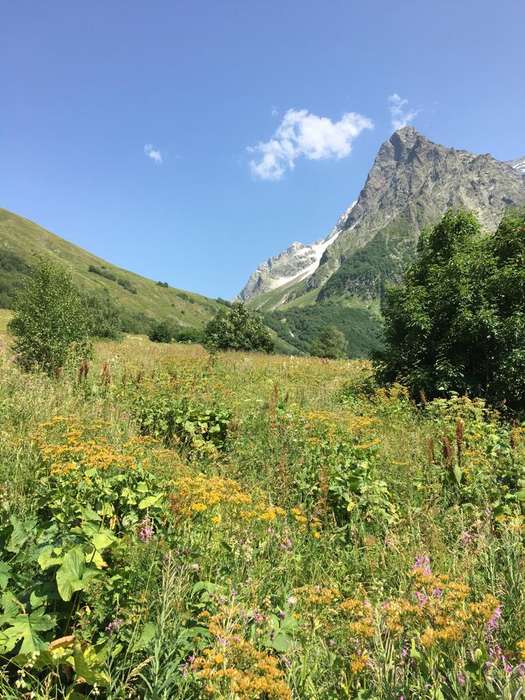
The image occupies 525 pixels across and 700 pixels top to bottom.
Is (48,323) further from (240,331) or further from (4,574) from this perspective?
(240,331)

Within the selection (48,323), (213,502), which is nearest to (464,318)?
(213,502)

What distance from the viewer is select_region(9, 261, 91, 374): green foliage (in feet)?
39.1

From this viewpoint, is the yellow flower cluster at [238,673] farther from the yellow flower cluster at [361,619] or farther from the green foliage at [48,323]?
the green foliage at [48,323]

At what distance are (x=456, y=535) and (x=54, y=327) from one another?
465 inches

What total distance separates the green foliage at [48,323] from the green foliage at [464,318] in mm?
9590

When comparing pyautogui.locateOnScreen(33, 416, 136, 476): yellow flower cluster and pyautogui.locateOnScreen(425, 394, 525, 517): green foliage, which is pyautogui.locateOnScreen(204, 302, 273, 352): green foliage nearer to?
pyautogui.locateOnScreen(425, 394, 525, 517): green foliage

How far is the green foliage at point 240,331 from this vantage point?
34.8 meters

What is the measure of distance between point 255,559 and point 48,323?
11.1 m

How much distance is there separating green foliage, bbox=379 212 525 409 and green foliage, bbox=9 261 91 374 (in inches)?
378

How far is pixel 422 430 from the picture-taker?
25.1 feet

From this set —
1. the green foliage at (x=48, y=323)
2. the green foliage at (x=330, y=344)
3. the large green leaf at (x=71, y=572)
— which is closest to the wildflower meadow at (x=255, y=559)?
the large green leaf at (x=71, y=572)

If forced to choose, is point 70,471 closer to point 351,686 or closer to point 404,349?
point 351,686

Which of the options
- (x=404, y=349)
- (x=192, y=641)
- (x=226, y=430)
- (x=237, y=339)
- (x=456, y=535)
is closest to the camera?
(x=192, y=641)

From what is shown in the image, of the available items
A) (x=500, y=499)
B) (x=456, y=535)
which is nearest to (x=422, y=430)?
(x=500, y=499)
